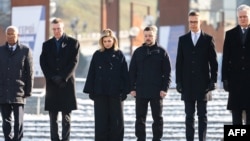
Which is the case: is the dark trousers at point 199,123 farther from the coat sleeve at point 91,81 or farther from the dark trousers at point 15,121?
the dark trousers at point 15,121

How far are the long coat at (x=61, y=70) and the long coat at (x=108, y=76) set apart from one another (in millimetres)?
393

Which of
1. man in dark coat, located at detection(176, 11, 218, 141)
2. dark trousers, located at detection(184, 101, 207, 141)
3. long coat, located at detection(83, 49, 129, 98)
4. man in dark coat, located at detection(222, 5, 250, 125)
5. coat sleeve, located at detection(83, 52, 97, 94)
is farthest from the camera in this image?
coat sleeve, located at detection(83, 52, 97, 94)

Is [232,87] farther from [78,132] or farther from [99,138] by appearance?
[78,132]

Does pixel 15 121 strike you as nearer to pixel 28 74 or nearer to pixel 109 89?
pixel 28 74

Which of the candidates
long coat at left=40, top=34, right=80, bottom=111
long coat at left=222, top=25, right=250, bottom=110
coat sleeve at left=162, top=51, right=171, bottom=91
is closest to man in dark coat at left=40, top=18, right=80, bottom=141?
long coat at left=40, top=34, right=80, bottom=111

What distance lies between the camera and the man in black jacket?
392 inches

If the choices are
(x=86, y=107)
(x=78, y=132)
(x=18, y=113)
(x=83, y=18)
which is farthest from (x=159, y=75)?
(x=83, y=18)

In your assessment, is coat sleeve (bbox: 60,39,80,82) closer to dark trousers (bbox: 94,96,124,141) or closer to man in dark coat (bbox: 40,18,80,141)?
man in dark coat (bbox: 40,18,80,141)

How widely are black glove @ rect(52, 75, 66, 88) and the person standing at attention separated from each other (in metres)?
0.41

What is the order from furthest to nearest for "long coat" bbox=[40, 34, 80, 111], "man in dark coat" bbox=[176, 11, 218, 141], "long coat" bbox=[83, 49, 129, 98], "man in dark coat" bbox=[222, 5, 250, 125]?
"long coat" bbox=[40, 34, 80, 111] → "long coat" bbox=[83, 49, 129, 98] → "man in dark coat" bbox=[176, 11, 218, 141] → "man in dark coat" bbox=[222, 5, 250, 125]

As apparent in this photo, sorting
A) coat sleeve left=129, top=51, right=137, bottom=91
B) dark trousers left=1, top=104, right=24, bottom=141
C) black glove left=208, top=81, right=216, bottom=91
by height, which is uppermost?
coat sleeve left=129, top=51, right=137, bottom=91

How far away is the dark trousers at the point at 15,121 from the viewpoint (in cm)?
1019

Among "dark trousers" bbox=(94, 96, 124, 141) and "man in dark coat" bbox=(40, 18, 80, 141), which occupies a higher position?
"man in dark coat" bbox=(40, 18, 80, 141)

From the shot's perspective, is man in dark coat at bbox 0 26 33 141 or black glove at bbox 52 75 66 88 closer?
black glove at bbox 52 75 66 88
